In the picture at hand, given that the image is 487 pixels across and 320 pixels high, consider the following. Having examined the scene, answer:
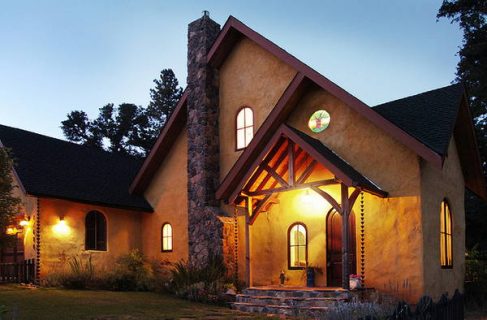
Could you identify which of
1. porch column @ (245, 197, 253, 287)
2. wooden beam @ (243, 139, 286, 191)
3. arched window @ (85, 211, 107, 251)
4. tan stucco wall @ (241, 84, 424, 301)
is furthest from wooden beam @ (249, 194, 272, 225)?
arched window @ (85, 211, 107, 251)

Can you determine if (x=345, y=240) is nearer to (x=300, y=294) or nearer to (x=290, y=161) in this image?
(x=300, y=294)

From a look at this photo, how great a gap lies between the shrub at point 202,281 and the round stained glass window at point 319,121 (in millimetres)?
5427

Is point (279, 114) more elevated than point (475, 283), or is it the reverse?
point (279, 114)

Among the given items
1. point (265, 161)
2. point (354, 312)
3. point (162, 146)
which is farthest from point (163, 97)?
point (354, 312)

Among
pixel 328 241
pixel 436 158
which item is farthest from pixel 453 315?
pixel 328 241

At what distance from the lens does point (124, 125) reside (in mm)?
51312

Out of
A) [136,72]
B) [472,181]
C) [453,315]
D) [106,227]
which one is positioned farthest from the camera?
[136,72]

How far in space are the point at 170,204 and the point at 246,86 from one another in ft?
18.7

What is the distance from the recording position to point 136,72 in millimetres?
133250

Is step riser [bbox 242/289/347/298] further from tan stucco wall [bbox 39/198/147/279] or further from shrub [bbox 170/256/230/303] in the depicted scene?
tan stucco wall [bbox 39/198/147/279]

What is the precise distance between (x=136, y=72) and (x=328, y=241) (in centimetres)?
12278

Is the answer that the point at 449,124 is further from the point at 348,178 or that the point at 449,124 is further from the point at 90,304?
the point at 90,304

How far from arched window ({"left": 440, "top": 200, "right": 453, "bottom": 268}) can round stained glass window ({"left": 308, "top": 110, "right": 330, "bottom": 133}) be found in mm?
4210

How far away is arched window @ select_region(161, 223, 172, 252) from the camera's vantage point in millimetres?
21250
